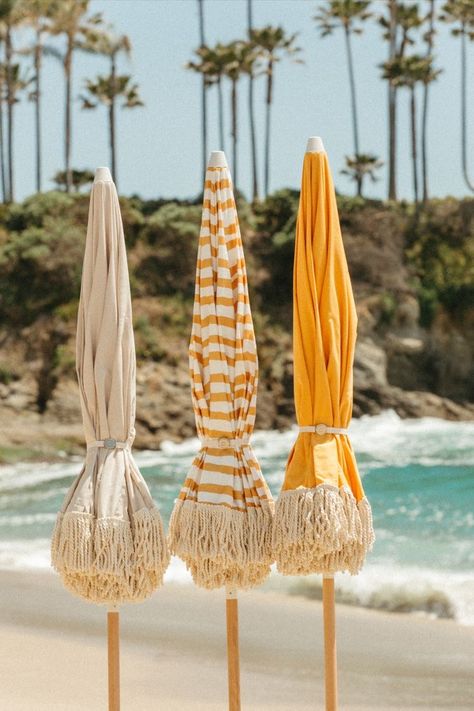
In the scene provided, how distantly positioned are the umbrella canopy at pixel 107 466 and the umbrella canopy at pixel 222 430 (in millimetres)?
154

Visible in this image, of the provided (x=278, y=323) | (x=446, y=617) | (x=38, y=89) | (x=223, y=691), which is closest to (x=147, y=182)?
(x=38, y=89)

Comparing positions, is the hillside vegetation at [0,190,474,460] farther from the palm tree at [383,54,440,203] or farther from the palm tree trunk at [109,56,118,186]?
the palm tree trunk at [109,56,118,186]

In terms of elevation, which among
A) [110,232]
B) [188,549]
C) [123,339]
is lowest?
[188,549]

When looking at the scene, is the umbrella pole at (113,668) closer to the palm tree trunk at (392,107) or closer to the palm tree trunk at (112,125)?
the palm tree trunk at (112,125)

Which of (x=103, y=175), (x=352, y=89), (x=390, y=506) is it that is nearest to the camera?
(x=103, y=175)

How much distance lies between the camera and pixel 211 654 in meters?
7.35

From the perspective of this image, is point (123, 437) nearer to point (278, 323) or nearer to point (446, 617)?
point (446, 617)

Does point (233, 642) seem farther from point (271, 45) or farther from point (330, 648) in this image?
point (271, 45)

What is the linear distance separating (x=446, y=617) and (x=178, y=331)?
66.1 feet

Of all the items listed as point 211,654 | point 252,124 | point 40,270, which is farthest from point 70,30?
point 211,654

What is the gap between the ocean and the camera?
974 cm

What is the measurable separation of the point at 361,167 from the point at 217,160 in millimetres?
30927

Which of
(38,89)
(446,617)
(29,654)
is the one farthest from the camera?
(38,89)

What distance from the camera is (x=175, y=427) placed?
82.0 feet
